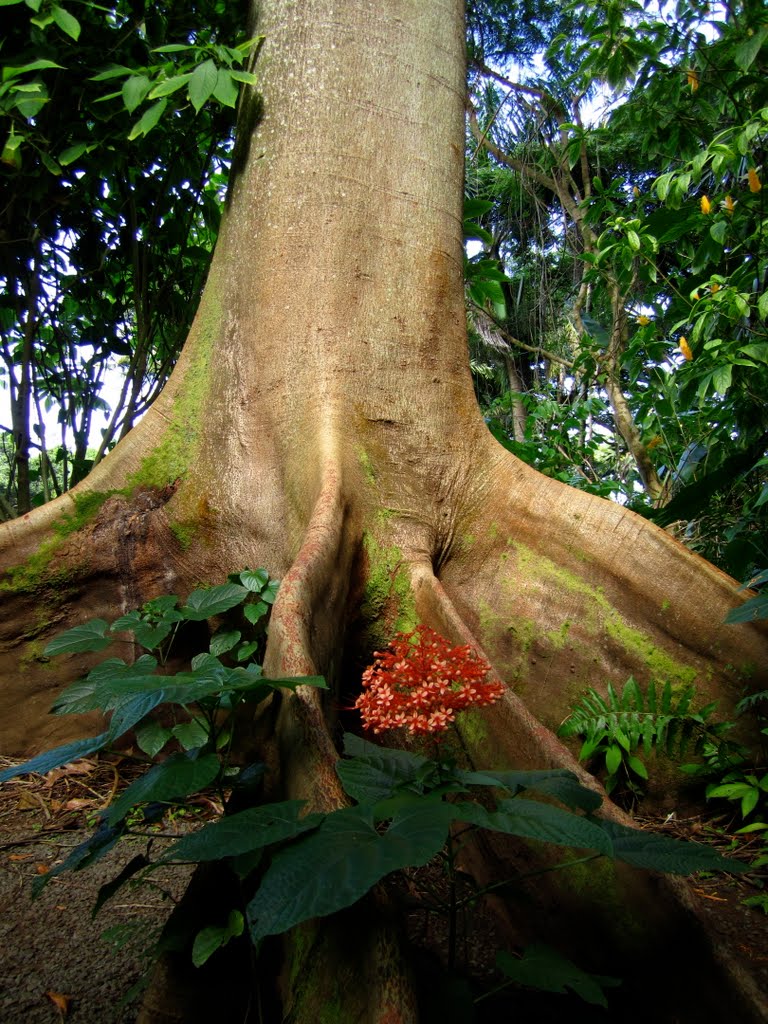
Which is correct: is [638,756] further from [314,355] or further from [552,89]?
[552,89]

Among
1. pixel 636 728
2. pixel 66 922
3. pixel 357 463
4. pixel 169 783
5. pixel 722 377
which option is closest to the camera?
pixel 169 783

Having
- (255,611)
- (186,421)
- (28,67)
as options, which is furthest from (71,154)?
(255,611)

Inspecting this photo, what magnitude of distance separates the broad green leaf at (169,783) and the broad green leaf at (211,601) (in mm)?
901

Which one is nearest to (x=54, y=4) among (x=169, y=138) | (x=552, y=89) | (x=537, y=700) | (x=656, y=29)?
(x=169, y=138)

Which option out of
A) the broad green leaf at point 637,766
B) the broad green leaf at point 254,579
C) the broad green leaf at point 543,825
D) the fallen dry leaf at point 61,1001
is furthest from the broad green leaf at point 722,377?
the fallen dry leaf at point 61,1001

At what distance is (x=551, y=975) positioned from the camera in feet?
3.58

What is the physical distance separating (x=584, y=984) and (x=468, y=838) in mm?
922

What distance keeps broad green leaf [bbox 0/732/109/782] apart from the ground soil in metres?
0.24

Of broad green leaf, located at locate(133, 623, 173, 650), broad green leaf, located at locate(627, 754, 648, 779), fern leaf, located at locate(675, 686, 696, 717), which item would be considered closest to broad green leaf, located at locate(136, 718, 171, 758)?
broad green leaf, located at locate(133, 623, 173, 650)

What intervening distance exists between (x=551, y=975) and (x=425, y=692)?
17.8 inches

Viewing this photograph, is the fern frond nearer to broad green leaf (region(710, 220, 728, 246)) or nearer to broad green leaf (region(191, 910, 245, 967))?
broad green leaf (region(191, 910, 245, 967))

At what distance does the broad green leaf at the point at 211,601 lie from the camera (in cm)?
218

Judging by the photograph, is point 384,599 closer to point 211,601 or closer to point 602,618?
point 211,601

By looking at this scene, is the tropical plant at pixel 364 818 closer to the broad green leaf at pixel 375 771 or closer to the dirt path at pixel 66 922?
the broad green leaf at pixel 375 771
